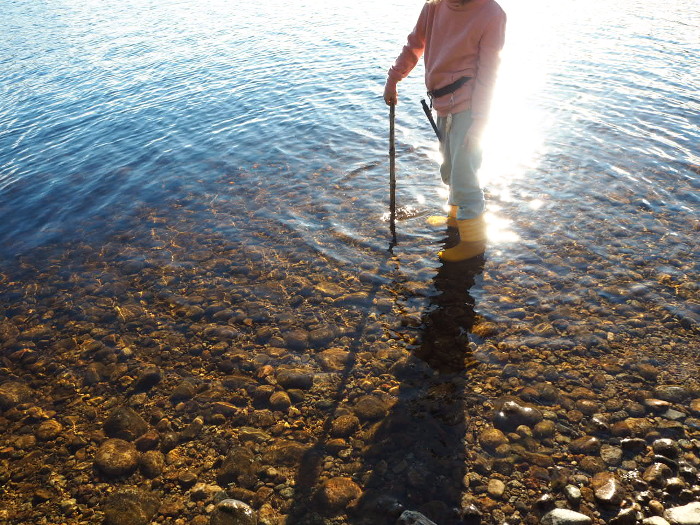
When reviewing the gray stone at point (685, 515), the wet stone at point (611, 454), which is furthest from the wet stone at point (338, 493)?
the gray stone at point (685, 515)

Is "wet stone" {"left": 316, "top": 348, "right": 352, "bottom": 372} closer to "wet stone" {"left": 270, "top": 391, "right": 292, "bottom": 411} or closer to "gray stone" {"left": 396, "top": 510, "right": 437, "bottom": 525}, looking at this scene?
"wet stone" {"left": 270, "top": 391, "right": 292, "bottom": 411}

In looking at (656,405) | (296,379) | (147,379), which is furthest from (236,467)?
(656,405)

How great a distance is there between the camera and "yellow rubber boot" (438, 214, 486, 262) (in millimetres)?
7391

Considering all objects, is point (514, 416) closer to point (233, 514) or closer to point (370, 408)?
point (370, 408)

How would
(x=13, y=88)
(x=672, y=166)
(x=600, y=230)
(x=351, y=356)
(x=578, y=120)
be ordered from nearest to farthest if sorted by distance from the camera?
1. (x=351, y=356)
2. (x=600, y=230)
3. (x=672, y=166)
4. (x=578, y=120)
5. (x=13, y=88)

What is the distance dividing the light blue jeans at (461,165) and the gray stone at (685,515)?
4.60 metres

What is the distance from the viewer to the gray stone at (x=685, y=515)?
3.67m

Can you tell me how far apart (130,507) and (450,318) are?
4346 millimetres

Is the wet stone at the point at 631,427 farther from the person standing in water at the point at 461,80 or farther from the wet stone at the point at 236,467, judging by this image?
the wet stone at the point at 236,467

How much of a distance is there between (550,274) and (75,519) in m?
6.72

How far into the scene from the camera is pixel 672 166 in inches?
377

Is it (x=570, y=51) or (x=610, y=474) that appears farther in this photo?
(x=570, y=51)

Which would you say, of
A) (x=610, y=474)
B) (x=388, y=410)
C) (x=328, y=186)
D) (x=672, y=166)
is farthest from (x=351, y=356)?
(x=672, y=166)

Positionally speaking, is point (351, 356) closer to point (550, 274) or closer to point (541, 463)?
point (541, 463)
